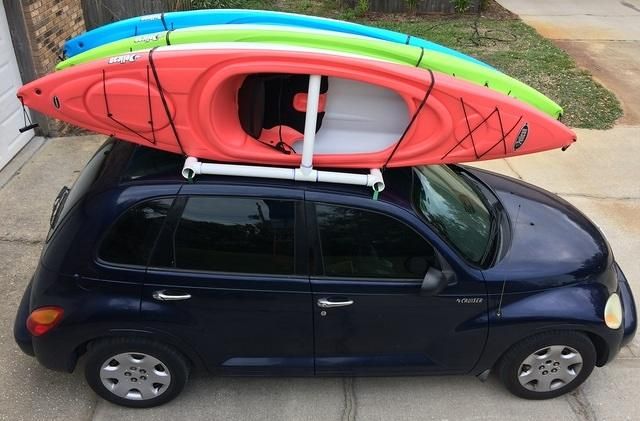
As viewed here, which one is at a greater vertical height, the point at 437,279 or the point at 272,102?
the point at 272,102

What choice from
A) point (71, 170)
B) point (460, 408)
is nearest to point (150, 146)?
point (460, 408)

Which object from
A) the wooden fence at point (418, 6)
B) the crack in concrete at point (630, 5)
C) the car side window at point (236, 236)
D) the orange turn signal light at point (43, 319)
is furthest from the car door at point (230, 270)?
the crack in concrete at point (630, 5)

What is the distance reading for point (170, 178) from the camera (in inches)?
126

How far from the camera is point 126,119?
10.3 ft

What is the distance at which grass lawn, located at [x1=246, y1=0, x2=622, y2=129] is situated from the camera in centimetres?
888

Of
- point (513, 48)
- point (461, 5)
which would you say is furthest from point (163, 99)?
point (461, 5)

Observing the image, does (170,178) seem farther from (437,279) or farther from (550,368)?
(550,368)

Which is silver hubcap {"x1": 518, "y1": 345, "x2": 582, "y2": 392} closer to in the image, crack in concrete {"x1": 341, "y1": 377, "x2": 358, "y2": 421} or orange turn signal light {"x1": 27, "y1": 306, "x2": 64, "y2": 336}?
crack in concrete {"x1": 341, "y1": 377, "x2": 358, "y2": 421}

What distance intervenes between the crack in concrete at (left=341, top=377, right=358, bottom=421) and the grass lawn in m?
6.09

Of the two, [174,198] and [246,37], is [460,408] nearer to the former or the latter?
[174,198]

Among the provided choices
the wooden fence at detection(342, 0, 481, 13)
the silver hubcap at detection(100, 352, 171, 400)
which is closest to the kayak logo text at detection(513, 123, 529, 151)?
the silver hubcap at detection(100, 352, 171, 400)

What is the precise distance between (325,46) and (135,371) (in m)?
2.19

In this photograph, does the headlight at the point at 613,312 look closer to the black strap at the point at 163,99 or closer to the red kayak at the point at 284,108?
the red kayak at the point at 284,108

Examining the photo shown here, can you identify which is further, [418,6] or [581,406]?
Result: [418,6]
